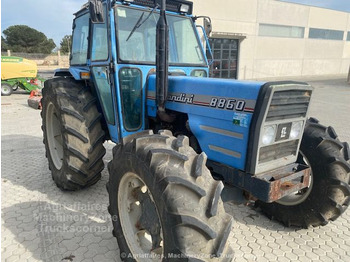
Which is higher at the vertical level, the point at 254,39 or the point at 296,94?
the point at 254,39

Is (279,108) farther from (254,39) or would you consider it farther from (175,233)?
(254,39)

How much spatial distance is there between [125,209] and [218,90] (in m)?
1.30

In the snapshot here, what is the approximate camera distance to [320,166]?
267 cm

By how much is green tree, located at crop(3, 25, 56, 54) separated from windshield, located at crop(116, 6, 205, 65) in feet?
164

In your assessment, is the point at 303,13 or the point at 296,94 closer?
the point at 296,94

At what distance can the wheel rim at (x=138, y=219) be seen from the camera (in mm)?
2164

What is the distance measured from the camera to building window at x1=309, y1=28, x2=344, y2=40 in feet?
93.3

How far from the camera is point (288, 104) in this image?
2.23 meters

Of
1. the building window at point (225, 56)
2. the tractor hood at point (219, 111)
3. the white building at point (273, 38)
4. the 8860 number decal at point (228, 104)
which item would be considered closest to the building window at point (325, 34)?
the white building at point (273, 38)

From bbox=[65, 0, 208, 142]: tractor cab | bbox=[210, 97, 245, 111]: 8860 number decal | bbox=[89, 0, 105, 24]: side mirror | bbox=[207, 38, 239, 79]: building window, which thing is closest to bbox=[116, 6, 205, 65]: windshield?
bbox=[65, 0, 208, 142]: tractor cab

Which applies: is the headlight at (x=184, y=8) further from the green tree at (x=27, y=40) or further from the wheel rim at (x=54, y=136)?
the green tree at (x=27, y=40)

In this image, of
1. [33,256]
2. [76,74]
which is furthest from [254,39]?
[33,256]

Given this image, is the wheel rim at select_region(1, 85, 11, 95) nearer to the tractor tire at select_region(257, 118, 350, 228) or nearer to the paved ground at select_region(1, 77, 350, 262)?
the paved ground at select_region(1, 77, 350, 262)

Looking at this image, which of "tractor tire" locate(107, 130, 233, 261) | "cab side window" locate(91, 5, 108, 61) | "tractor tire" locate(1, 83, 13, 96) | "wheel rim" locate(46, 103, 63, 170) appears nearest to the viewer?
"tractor tire" locate(107, 130, 233, 261)
